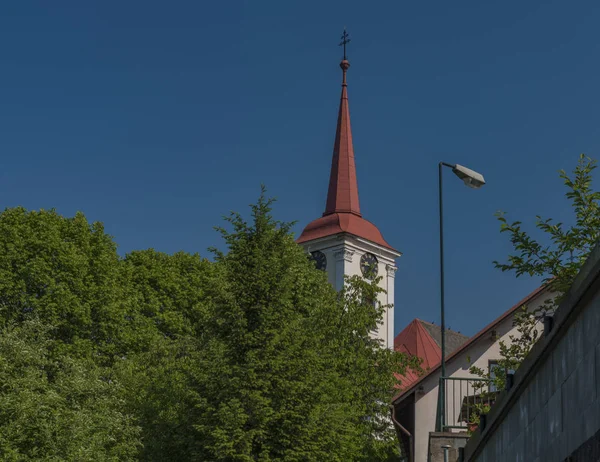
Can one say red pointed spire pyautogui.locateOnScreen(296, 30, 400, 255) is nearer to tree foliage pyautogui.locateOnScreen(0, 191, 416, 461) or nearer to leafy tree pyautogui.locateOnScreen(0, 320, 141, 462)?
tree foliage pyautogui.locateOnScreen(0, 191, 416, 461)

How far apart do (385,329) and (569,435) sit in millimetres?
72514

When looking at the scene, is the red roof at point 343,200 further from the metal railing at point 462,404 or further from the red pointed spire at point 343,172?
the metal railing at point 462,404

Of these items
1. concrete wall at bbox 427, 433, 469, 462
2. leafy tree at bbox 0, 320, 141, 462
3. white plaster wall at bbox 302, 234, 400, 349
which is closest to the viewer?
concrete wall at bbox 427, 433, 469, 462

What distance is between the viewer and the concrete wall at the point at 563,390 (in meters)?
8.02

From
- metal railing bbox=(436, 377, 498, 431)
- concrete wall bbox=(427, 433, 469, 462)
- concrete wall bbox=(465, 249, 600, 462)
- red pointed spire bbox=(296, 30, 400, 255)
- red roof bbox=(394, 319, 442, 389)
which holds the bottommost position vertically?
concrete wall bbox=(465, 249, 600, 462)

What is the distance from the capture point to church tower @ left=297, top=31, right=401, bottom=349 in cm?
8206

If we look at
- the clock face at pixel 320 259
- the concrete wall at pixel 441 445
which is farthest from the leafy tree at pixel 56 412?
the clock face at pixel 320 259

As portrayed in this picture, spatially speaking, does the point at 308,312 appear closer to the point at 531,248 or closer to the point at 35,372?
the point at 35,372

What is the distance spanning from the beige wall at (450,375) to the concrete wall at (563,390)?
18137mm

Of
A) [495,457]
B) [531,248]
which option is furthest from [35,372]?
[495,457]

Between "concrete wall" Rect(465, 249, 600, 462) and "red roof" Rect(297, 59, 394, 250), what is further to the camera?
"red roof" Rect(297, 59, 394, 250)

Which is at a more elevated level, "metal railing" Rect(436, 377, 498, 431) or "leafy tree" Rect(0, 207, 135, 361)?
"leafy tree" Rect(0, 207, 135, 361)

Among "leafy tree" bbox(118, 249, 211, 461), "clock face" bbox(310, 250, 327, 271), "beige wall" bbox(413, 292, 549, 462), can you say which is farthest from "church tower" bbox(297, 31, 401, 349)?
"beige wall" bbox(413, 292, 549, 462)

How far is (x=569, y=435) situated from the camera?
8820mm
